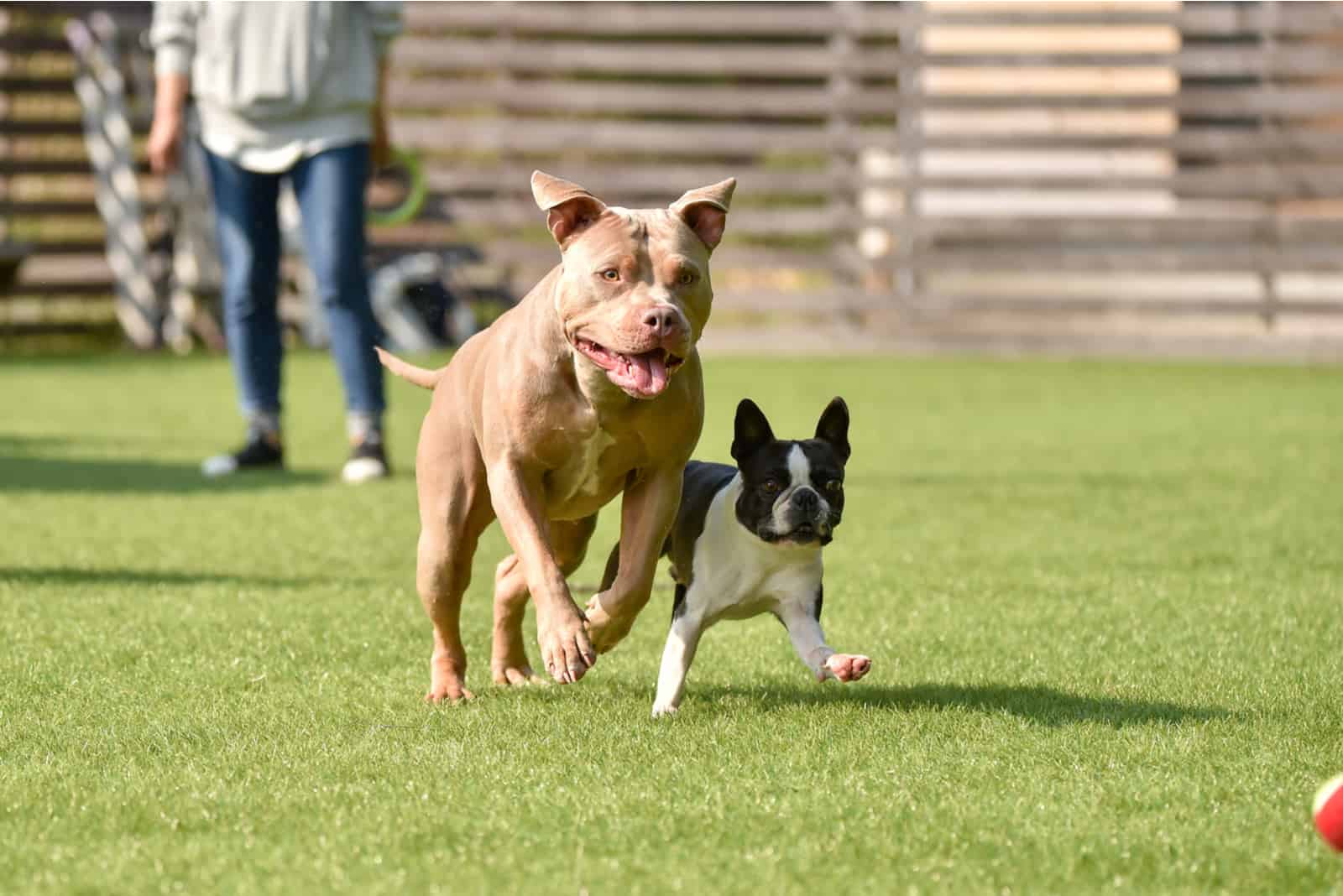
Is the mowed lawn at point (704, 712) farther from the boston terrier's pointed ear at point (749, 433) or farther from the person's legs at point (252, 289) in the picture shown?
the boston terrier's pointed ear at point (749, 433)

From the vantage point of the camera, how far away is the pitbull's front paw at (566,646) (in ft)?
11.1

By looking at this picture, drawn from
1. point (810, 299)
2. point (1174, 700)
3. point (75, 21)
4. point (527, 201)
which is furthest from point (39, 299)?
point (1174, 700)

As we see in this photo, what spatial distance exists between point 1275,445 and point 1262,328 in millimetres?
5783

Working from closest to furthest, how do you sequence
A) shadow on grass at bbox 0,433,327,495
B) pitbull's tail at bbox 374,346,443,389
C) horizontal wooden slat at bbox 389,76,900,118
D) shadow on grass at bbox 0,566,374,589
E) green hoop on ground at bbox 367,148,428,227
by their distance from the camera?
pitbull's tail at bbox 374,346,443,389, shadow on grass at bbox 0,566,374,589, shadow on grass at bbox 0,433,327,495, green hoop on ground at bbox 367,148,428,227, horizontal wooden slat at bbox 389,76,900,118

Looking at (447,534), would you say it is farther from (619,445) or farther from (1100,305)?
(1100,305)

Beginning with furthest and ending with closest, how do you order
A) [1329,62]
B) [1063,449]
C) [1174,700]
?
1. [1329,62]
2. [1063,449]
3. [1174,700]

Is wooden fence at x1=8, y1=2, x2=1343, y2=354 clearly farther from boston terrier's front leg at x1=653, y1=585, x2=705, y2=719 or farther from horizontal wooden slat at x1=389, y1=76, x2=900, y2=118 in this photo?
boston terrier's front leg at x1=653, y1=585, x2=705, y2=719

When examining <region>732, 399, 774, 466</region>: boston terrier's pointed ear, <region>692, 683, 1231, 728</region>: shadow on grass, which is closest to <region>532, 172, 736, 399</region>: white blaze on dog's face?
<region>732, 399, 774, 466</region>: boston terrier's pointed ear

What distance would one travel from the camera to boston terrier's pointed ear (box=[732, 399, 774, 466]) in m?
3.74

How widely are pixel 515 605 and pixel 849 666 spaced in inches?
33.4

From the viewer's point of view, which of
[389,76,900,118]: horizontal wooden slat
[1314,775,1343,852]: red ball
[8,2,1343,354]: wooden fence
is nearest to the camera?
[1314,775,1343,852]: red ball

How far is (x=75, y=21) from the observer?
45.8ft

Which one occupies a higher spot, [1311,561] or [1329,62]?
[1329,62]

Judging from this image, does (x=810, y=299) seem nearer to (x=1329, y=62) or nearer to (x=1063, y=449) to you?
(x=1329, y=62)
